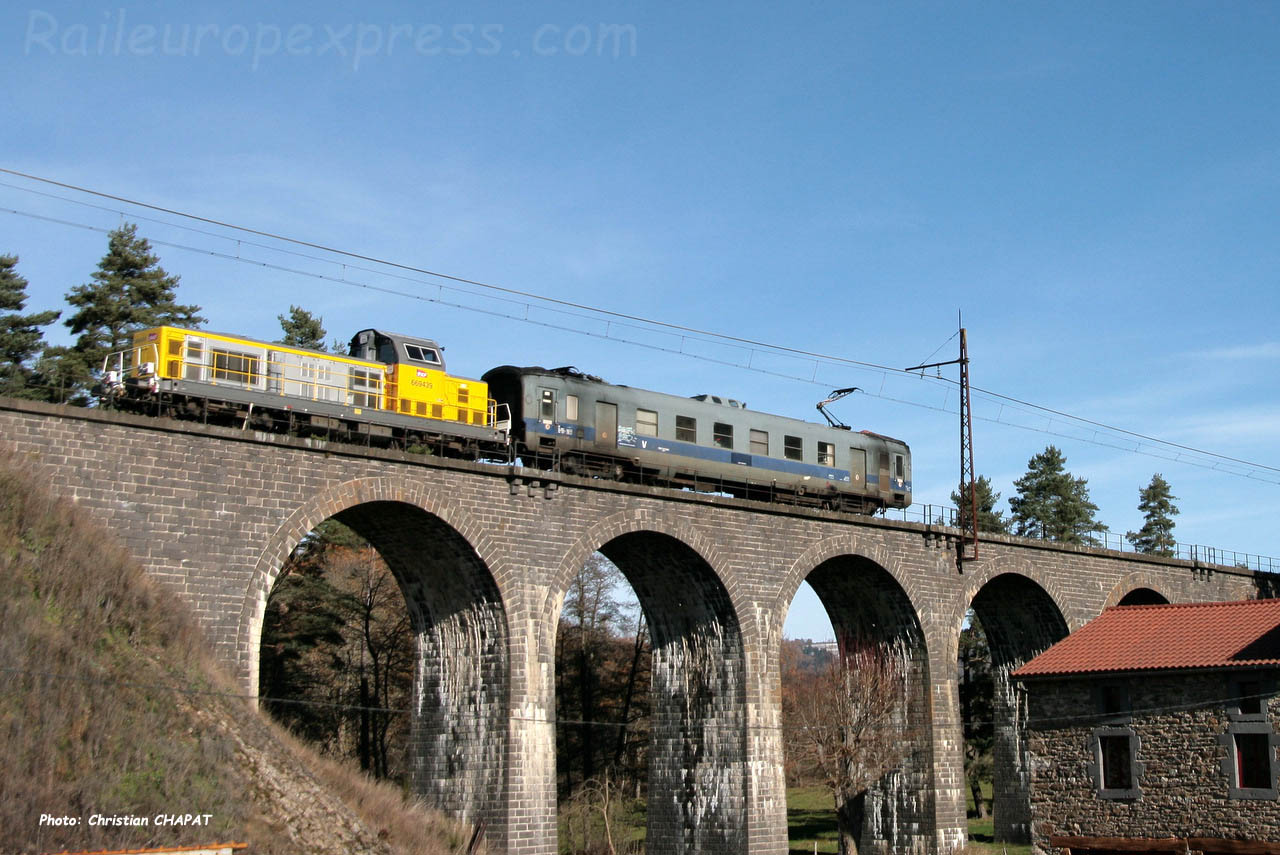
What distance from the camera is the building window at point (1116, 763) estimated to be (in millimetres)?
32062

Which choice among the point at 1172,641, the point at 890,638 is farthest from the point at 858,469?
the point at 1172,641

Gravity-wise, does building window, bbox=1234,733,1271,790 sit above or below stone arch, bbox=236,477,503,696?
below

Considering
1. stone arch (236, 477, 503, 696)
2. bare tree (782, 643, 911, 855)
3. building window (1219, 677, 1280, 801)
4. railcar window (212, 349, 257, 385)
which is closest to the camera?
stone arch (236, 477, 503, 696)

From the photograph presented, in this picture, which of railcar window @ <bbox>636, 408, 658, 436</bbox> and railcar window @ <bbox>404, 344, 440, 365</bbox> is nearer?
railcar window @ <bbox>404, 344, 440, 365</bbox>

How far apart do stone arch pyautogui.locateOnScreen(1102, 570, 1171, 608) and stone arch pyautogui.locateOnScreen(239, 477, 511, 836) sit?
80.0 ft

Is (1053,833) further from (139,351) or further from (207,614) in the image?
A: (139,351)

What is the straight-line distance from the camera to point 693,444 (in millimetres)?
37125

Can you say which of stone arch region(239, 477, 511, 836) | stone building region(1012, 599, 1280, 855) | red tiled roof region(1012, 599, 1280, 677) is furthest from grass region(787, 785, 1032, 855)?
stone arch region(239, 477, 511, 836)

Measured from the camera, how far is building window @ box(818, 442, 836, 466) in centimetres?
4072

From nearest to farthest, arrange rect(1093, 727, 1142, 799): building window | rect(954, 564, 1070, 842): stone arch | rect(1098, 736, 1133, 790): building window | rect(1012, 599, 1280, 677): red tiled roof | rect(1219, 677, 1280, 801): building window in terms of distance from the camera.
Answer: rect(1219, 677, 1280, 801): building window
rect(1012, 599, 1280, 677): red tiled roof
rect(1093, 727, 1142, 799): building window
rect(1098, 736, 1133, 790): building window
rect(954, 564, 1070, 842): stone arch

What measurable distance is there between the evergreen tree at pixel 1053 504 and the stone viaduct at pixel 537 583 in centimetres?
2965

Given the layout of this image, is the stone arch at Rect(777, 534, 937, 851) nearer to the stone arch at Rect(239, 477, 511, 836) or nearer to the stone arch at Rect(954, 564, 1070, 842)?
the stone arch at Rect(954, 564, 1070, 842)

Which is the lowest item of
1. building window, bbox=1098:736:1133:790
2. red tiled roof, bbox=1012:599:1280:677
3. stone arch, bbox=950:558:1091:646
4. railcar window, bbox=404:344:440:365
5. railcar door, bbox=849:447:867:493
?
building window, bbox=1098:736:1133:790

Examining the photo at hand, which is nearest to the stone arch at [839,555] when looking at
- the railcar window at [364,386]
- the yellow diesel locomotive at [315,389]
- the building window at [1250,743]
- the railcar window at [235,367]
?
the yellow diesel locomotive at [315,389]
